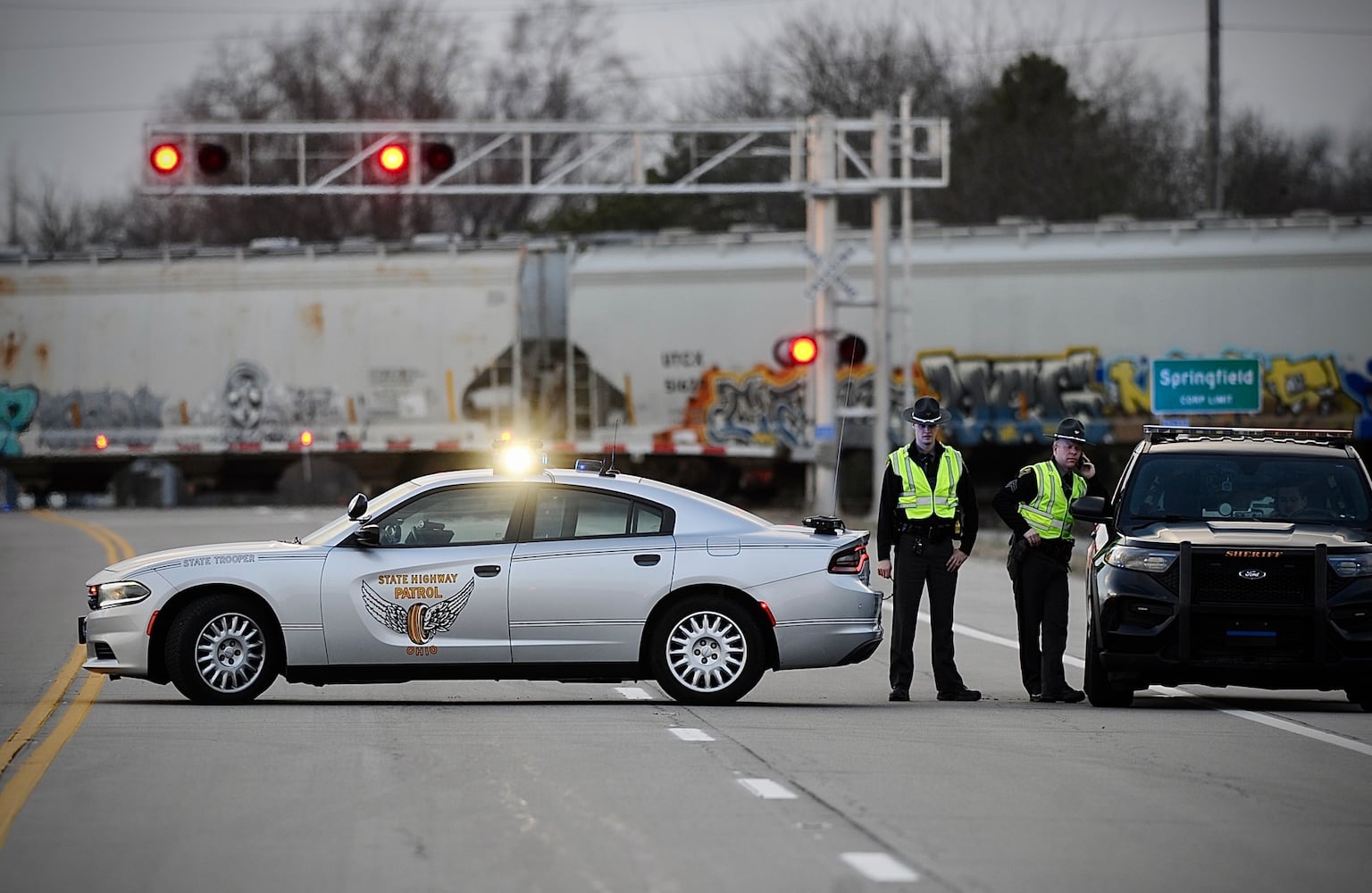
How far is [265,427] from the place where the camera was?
39125mm

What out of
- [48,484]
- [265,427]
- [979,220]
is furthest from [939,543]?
[979,220]

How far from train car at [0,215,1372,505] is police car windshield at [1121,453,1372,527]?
1953 cm

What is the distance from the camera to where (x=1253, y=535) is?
12.0 metres

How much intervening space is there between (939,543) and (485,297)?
2607 centimetres

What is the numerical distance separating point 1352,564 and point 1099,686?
5.49 ft

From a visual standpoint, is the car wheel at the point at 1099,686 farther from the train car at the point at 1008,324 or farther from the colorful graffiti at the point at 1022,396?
the colorful graffiti at the point at 1022,396

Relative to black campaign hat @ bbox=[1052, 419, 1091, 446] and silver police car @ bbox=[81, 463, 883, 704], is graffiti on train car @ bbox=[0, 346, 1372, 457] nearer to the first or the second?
black campaign hat @ bbox=[1052, 419, 1091, 446]

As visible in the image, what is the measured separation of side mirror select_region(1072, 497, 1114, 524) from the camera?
12.4m

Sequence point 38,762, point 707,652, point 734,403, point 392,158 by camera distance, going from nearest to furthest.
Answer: point 38,762, point 707,652, point 392,158, point 734,403

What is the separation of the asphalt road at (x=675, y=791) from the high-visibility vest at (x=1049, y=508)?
1109 millimetres

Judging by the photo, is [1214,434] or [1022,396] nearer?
[1214,434]

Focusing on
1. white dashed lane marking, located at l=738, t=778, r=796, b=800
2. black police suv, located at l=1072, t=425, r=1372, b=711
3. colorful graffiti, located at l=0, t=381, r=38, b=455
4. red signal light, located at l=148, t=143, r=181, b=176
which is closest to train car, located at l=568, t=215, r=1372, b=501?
red signal light, located at l=148, t=143, r=181, b=176

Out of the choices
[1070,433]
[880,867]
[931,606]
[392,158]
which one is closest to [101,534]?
[392,158]

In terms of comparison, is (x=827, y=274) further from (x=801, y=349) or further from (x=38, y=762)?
(x=38, y=762)
